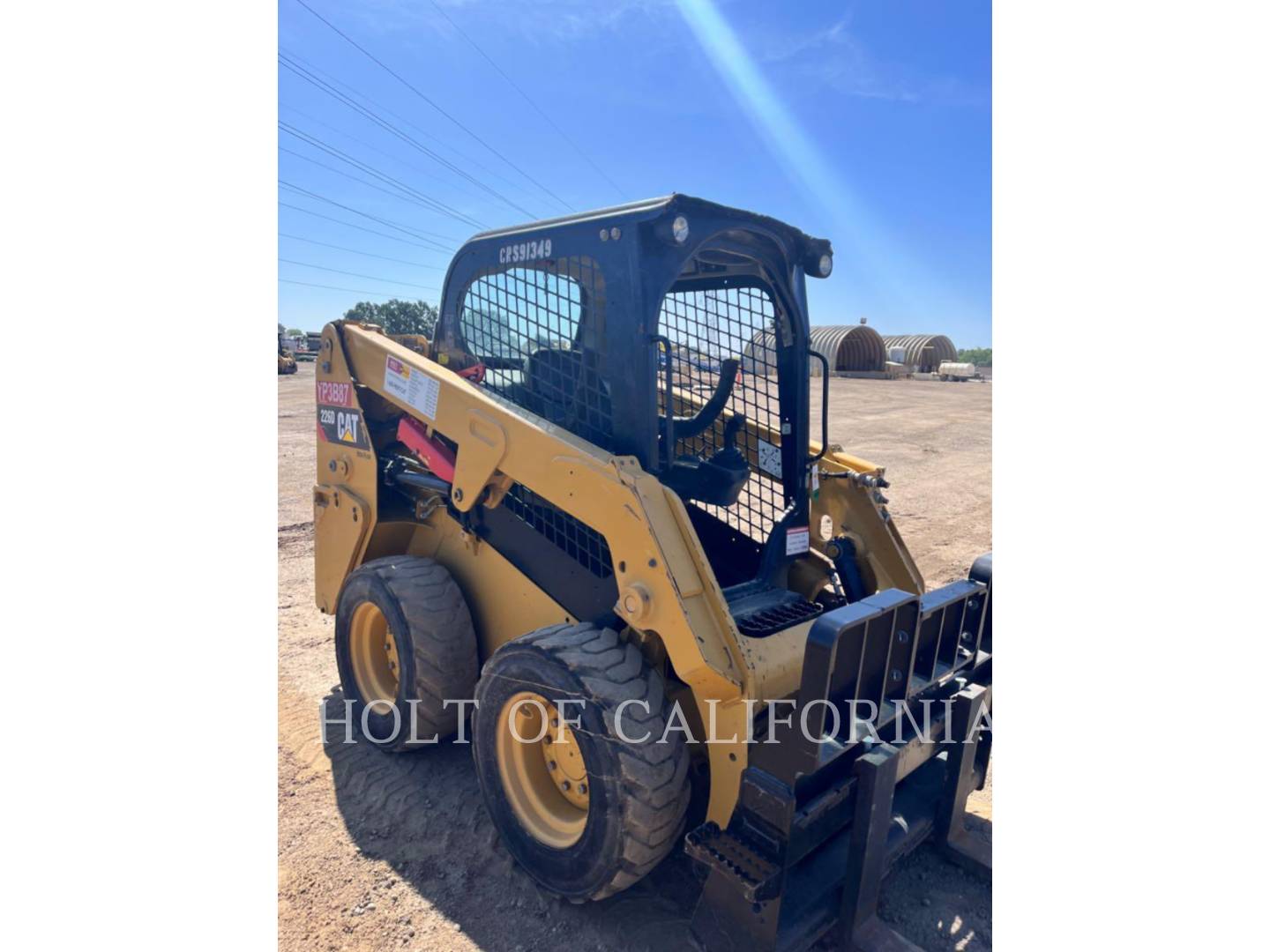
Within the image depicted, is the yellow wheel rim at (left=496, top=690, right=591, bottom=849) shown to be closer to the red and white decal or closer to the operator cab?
the operator cab

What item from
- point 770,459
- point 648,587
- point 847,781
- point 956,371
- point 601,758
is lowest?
point 847,781

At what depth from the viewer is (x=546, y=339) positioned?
336 centimetres

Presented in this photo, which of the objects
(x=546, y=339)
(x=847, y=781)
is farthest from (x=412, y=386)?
(x=847, y=781)

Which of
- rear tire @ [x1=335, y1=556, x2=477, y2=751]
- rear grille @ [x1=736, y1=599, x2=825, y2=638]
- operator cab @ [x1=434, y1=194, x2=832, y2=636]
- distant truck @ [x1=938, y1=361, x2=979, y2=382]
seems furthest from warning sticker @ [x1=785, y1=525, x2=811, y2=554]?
distant truck @ [x1=938, y1=361, x2=979, y2=382]

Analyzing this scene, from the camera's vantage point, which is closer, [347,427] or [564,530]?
[564,530]

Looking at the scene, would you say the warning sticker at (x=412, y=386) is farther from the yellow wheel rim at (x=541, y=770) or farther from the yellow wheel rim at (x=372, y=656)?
the yellow wheel rim at (x=541, y=770)

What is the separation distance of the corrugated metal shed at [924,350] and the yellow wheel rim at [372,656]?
142 ft

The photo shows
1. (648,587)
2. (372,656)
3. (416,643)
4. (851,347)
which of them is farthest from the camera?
(851,347)

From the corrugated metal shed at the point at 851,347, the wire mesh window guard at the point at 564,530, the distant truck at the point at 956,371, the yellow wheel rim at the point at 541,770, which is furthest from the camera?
the distant truck at the point at 956,371

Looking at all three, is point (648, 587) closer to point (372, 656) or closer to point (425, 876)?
point (425, 876)

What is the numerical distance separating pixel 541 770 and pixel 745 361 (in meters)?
2.07

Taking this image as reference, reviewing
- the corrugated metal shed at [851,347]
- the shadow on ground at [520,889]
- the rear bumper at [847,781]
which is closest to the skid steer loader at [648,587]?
the rear bumper at [847,781]

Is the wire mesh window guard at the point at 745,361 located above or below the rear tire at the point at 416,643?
above

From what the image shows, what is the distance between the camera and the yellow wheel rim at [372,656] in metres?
3.85
